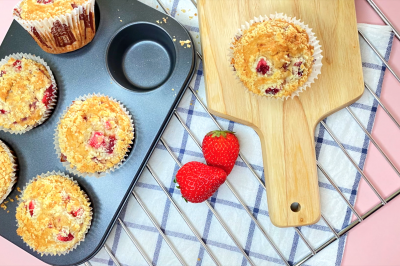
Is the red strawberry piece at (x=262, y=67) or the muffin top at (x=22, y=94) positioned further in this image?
the muffin top at (x=22, y=94)

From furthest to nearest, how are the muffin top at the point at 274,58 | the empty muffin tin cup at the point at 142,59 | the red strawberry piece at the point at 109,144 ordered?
the empty muffin tin cup at the point at 142,59, the red strawberry piece at the point at 109,144, the muffin top at the point at 274,58

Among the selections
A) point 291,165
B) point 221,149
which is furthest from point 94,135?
point 291,165

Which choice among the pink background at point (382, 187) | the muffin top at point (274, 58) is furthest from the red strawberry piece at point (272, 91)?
the pink background at point (382, 187)

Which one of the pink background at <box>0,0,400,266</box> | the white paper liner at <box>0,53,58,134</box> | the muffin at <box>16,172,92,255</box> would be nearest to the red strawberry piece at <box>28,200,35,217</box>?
the muffin at <box>16,172,92,255</box>

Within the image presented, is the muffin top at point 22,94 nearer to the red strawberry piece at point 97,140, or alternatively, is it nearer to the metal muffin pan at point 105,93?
the metal muffin pan at point 105,93

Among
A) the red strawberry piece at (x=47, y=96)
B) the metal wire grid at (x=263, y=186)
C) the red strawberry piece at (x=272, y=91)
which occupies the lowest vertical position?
the metal wire grid at (x=263, y=186)

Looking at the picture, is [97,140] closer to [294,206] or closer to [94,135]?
[94,135]

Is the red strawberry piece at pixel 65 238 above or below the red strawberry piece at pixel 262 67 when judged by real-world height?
below

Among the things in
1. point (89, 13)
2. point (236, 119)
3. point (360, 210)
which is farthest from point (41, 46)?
point (360, 210)

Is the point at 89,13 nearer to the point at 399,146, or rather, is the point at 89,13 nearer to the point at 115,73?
the point at 115,73
